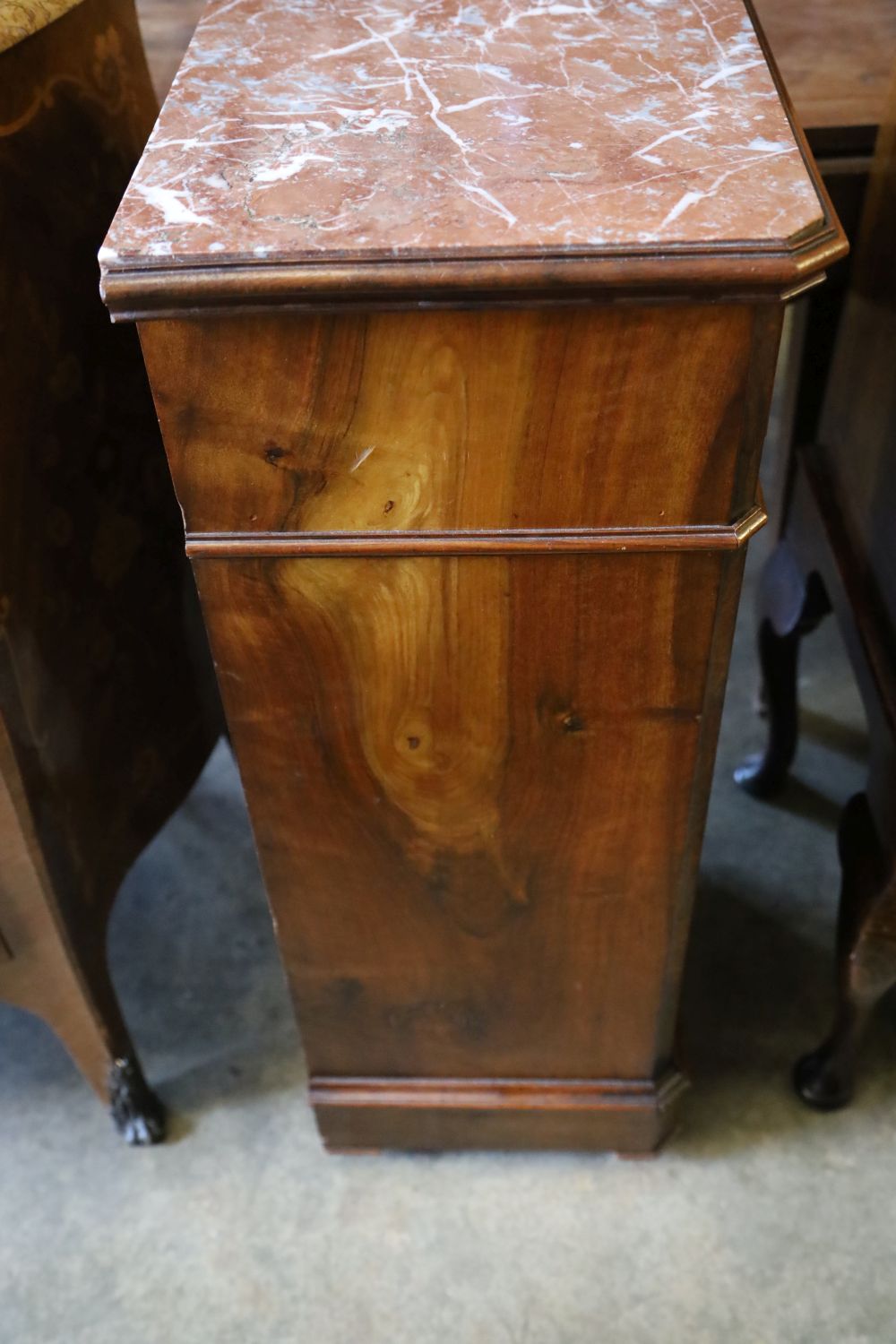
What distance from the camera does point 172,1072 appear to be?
1269mm

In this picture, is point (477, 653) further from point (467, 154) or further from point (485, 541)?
point (467, 154)

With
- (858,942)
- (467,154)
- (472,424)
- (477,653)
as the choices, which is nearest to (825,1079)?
(858,942)

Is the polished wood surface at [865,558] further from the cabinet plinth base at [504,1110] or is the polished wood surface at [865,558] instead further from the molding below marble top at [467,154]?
the molding below marble top at [467,154]

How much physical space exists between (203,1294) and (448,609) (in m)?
0.73

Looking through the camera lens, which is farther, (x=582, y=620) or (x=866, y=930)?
(x=866, y=930)

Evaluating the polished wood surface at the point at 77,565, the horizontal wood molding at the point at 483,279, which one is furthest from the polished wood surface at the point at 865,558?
→ the polished wood surface at the point at 77,565

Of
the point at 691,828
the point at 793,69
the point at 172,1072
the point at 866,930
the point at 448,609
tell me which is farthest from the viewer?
the point at 172,1072

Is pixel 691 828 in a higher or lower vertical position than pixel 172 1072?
higher

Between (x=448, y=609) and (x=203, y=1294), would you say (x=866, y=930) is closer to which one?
(x=448, y=609)

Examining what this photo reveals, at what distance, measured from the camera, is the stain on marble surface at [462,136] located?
623mm

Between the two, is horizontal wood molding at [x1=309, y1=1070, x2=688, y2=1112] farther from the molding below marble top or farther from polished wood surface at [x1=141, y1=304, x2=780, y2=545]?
the molding below marble top

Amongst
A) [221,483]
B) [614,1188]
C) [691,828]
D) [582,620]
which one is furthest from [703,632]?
[614,1188]

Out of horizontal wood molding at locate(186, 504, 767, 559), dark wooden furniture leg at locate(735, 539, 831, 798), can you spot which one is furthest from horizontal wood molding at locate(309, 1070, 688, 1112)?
A: horizontal wood molding at locate(186, 504, 767, 559)

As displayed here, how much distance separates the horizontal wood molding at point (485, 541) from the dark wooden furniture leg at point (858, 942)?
1.35 ft
